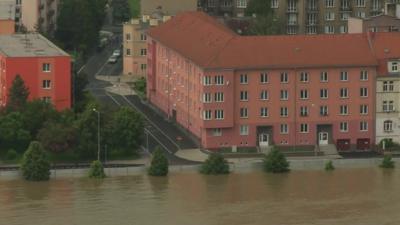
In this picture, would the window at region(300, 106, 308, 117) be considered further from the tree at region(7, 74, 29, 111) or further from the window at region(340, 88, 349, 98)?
the tree at region(7, 74, 29, 111)

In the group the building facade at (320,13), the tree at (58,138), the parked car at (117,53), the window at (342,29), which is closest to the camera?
the tree at (58,138)

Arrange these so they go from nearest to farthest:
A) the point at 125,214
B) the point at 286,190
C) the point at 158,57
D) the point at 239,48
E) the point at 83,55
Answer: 1. the point at 125,214
2. the point at 286,190
3. the point at 239,48
4. the point at 158,57
5. the point at 83,55

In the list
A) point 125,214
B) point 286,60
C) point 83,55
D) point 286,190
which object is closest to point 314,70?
point 286,60

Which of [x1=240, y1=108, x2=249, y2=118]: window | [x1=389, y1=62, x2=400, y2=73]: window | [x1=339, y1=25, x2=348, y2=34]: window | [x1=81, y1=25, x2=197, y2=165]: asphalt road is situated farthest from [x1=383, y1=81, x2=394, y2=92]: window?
[x1=339, y1=25, x2=348, y2=34]: window

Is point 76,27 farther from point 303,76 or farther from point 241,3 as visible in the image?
point 303,76

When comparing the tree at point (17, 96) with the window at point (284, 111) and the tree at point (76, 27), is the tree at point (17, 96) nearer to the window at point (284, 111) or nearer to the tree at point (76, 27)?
the window at point (284, 111)

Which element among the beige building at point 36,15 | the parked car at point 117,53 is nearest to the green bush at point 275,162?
the beige building at point 36,15

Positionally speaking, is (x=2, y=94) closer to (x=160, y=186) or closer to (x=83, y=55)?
(x=160, y=186)
